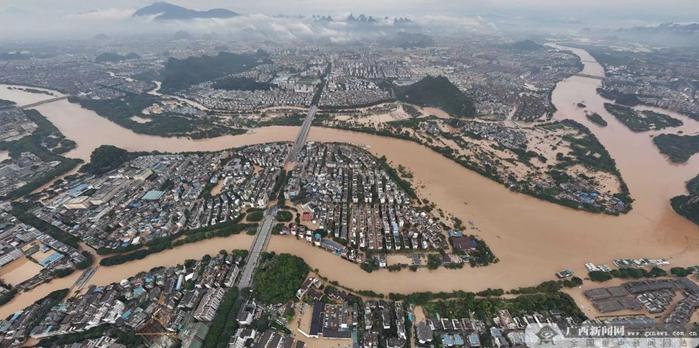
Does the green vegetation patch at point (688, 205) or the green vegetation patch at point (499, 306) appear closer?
the green vegetation patch at point (499, 306)

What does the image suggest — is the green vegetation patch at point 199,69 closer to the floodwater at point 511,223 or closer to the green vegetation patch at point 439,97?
the floodwater at point 511,223

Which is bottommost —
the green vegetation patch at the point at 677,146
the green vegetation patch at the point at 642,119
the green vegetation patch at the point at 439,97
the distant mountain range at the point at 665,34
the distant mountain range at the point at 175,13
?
the green vegetation patch at the point at 677,146

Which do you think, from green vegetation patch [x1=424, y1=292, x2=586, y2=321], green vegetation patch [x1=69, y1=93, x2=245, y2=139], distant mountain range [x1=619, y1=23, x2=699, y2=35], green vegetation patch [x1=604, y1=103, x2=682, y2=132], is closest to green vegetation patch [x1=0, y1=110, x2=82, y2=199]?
green vegetation patch [x1=69, y1=93, x2=245, y2=139]

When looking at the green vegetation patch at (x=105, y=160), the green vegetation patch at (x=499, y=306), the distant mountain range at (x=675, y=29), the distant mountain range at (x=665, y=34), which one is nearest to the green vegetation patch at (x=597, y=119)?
the green vegetation patch at (x=499, y=306)

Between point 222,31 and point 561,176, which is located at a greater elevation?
point 222,31

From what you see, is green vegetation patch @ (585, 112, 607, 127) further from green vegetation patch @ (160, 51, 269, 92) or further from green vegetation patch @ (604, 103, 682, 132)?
green vegetation patch @ (160, 51, 269, 92)

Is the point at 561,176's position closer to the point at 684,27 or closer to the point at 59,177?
the point at 59,177

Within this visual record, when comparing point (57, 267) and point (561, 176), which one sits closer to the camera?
point (57, 267)

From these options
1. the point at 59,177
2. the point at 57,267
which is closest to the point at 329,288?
the point at 57,267
